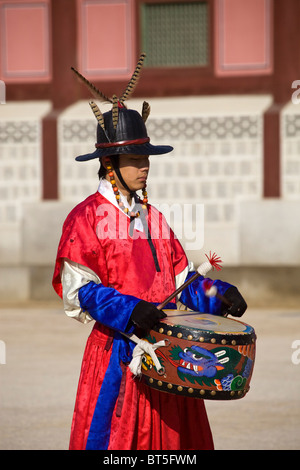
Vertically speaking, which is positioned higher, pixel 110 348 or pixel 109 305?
pixel 109 305

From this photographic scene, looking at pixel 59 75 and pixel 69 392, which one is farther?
pixel 59 75

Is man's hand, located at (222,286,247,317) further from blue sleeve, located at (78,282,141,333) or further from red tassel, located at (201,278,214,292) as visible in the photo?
blue sleeve, located at (78,282,141,333)

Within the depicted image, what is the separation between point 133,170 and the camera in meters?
3.48

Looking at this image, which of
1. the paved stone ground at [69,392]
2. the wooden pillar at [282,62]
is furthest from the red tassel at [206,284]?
the wooden pillar at [282,62]

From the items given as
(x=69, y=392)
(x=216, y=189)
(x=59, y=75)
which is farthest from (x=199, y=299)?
(x=59, y=75)

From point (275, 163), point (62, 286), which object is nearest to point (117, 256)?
point (62, 286)

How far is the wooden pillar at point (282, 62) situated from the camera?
A: 11.6 meters

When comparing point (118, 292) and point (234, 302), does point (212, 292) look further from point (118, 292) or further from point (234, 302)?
point (118, 292)

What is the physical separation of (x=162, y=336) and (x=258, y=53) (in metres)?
8.99

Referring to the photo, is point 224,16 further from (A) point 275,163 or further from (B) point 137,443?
(B) point 137,443

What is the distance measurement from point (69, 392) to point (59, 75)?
21.3 ft

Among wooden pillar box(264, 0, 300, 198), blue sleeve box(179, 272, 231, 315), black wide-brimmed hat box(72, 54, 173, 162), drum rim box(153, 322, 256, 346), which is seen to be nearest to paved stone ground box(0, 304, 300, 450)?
blue sleeve box(179, 272, 231, 315)

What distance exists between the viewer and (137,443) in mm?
3377

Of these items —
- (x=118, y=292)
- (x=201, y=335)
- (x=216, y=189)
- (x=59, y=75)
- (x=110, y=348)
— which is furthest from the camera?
(x=59, y=75)
